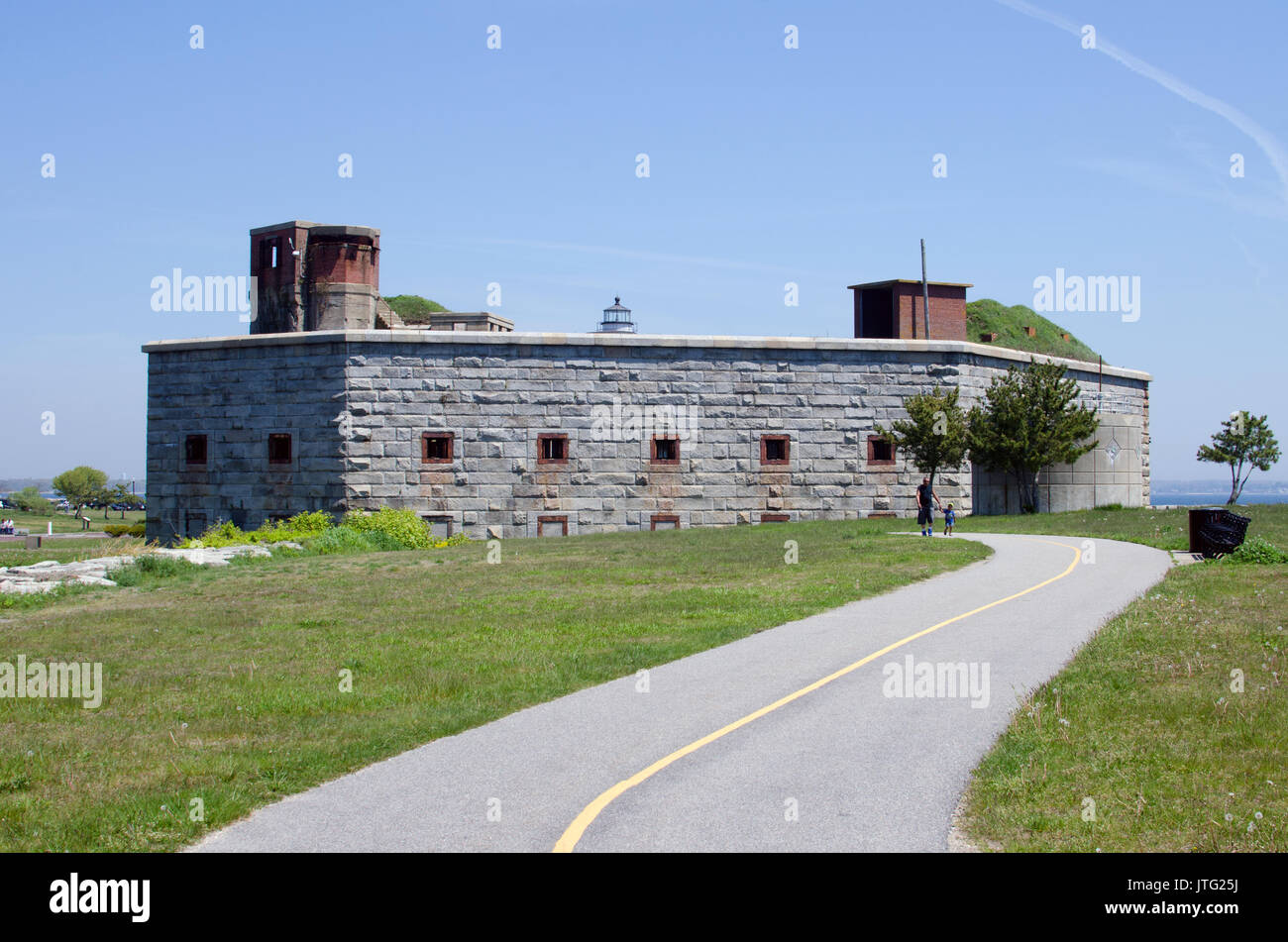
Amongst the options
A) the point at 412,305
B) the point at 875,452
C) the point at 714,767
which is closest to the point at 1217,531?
the point at 875,452

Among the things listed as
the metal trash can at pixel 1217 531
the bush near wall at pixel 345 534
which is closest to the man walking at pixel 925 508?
the metal trash can at pixel 1217 531

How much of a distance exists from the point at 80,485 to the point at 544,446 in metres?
121

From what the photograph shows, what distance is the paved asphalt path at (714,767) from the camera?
7148 millimetres

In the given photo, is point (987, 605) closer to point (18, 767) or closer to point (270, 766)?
point (270, 766)

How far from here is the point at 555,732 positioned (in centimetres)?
1007

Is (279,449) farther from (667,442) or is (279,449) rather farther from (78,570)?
(78,570)

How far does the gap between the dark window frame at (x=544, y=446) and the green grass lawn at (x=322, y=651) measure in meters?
8.92

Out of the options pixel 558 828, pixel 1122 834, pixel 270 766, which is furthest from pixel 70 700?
pixel 1122 834

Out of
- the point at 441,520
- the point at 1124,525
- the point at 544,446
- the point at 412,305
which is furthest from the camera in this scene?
the point at 412,305

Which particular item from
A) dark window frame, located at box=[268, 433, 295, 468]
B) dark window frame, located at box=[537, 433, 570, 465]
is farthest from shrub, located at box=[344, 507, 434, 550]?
dark window frame, located at box=[537, 433, 570, 465]

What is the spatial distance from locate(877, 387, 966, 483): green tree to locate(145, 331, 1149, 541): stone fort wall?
177 cm

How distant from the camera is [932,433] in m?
34.9

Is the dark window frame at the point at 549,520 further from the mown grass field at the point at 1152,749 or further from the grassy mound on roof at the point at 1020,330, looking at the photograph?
the grassy mound on roof at the point at 1020,330

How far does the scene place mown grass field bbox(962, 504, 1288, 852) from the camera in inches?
282
